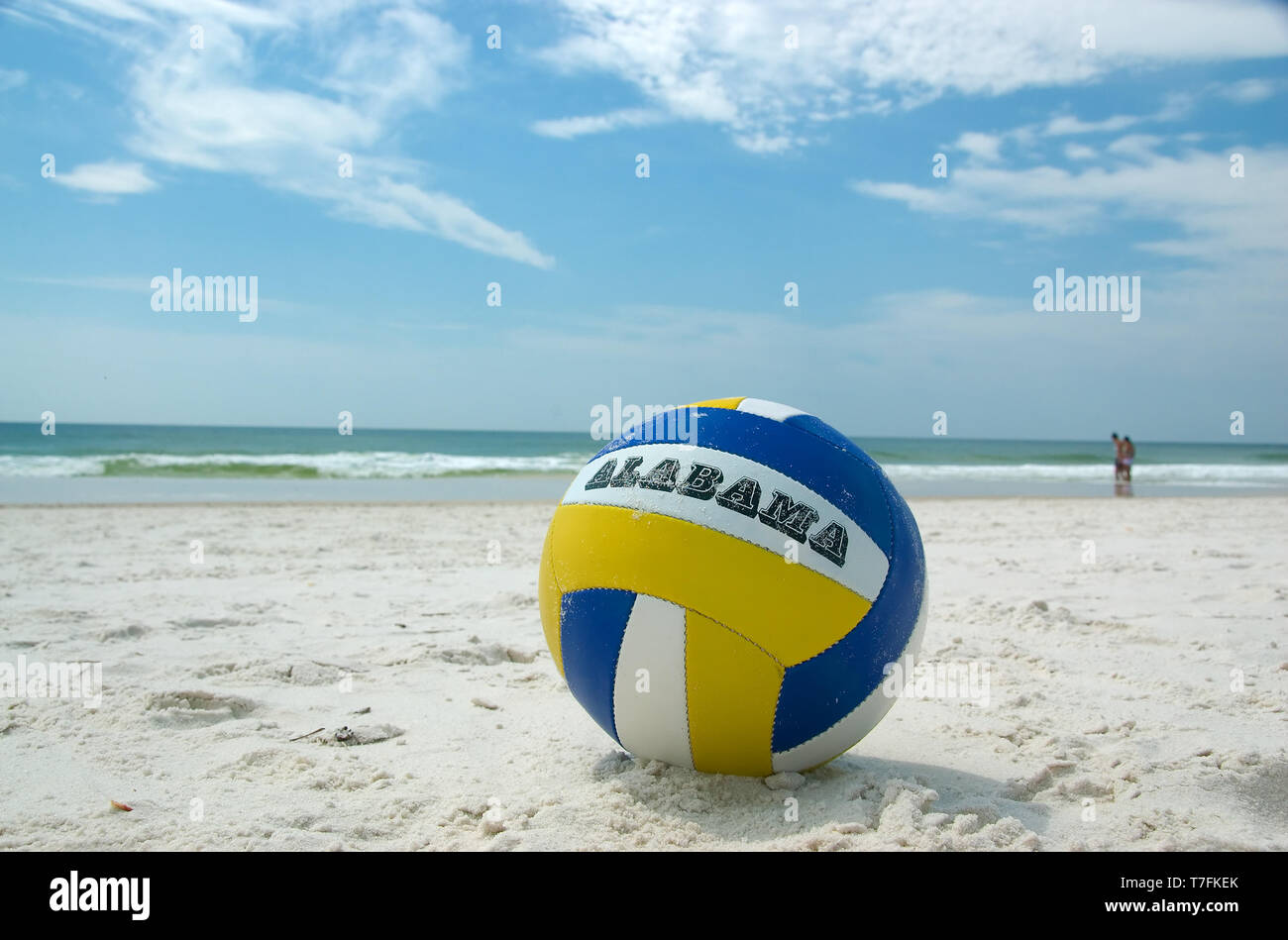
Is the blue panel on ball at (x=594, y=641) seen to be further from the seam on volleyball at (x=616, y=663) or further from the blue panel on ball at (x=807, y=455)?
the blue panel on ball at (x=807, y=455)

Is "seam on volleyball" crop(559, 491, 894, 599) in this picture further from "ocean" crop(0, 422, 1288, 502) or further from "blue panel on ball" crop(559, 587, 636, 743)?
"ocean" crop(0, 422, 1288, 502)

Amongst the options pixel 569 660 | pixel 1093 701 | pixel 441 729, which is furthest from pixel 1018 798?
pixel 441 729

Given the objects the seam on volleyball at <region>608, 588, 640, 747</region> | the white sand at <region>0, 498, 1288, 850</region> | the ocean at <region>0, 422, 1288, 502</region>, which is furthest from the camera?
the ocean at <region>0, 422, 1288, 502</region>

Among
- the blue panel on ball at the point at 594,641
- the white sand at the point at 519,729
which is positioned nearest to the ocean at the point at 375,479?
the white sand at the point at 519,729

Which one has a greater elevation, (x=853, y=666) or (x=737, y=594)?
(x=737, y=594)

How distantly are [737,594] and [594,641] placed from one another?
54 centimetres

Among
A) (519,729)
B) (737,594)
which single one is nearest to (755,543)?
(737,594)

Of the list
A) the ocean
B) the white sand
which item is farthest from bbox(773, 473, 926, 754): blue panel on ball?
the ocean

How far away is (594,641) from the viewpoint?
10.1 ft

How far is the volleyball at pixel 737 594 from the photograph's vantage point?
2.89 metres

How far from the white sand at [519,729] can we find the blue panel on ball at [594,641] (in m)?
0.32

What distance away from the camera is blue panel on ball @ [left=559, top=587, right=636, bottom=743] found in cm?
301

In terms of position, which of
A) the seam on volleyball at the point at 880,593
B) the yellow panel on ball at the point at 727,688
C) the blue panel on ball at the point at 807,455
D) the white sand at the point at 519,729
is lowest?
the white sand at the point at 519,729

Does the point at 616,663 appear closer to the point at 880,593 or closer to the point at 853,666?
the point at 853,666
